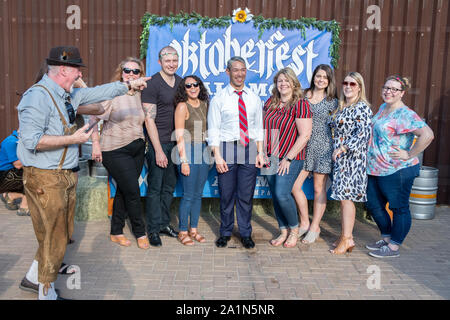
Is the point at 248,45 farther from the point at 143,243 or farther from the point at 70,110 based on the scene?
the point at 70,110

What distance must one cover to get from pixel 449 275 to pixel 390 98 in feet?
6.18

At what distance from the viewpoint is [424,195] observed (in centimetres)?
560

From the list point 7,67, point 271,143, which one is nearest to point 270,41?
point 271,143

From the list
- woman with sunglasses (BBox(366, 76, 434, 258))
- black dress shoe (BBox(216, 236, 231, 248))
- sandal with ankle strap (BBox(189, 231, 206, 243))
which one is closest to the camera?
woman with sunglasses (BBox(366, 76, 434, 258))

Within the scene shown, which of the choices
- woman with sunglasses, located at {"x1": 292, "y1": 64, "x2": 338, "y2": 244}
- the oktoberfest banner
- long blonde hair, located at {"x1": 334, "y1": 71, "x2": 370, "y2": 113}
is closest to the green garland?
the oktoberfest banner

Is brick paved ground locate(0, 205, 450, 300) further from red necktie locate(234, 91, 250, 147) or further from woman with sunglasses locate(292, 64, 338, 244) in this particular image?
red necktie locate(234, 91, 250, 147)

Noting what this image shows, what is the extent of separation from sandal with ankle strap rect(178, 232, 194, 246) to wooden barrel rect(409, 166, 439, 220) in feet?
11.0

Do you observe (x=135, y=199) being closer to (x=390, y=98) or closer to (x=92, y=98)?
(x=92, y=98)

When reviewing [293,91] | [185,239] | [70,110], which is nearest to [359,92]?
[293,91]

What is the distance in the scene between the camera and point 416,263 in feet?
13.5

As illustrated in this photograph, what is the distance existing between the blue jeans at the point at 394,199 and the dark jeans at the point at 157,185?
2.27 metres

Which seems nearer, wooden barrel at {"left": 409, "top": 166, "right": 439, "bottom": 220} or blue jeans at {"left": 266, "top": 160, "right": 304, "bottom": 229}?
blue jeans at {"left": 266, "top": 160, "right": 304, "bottom": 229}

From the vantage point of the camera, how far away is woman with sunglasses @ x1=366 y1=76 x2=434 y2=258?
401 cm

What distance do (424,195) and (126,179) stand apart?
4.24 metres
